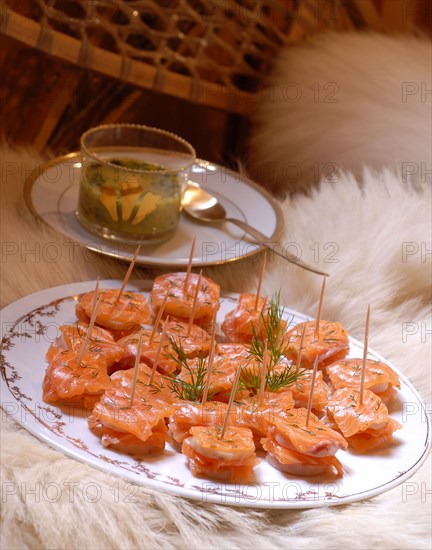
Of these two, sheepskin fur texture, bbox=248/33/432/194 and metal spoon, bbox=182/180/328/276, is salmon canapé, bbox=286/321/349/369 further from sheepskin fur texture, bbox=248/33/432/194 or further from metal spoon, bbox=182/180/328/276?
sheepskin fur texture, bbox=248/33/432/194

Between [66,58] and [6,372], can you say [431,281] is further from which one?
[66,58]

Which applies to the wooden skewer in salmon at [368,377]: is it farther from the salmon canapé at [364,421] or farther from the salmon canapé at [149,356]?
the salmon canapé at [149,356]

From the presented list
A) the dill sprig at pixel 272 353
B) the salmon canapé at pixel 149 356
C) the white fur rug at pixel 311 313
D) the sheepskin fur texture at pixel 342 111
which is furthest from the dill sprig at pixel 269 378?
the sheepskin fur texture at pixel 342 111

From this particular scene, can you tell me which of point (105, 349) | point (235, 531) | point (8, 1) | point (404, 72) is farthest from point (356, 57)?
point (235, 531)

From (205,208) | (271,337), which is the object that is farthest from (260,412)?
(205,208)

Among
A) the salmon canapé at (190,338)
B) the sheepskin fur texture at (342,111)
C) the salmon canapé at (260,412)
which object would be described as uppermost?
the sheepskin fur texture at (342,111)

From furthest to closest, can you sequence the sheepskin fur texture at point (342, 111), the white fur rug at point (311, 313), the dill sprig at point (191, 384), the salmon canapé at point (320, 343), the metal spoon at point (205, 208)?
the sheepskin fur texture at point (342, 111)
the metal spoon at point (205, 208)
the salmon canapé at point (320, 343)
the dill sprig at point (191, 384)
the white fur rug at point (311, 313)

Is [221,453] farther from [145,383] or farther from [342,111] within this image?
[342,111]

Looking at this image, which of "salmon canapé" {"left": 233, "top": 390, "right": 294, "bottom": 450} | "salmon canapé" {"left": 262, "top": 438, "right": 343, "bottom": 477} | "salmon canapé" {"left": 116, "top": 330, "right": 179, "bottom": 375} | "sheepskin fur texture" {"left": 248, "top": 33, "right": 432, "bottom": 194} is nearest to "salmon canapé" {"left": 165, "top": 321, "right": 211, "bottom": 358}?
"salmon canapé" {"left": 116, "top": 330, "right": 179, "bottom": 375}
